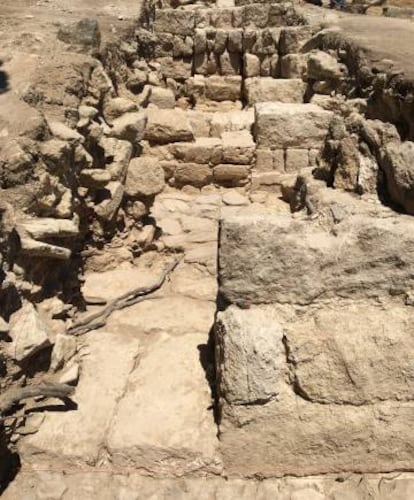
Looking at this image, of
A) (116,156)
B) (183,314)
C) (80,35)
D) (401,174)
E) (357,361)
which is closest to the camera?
(357,361)

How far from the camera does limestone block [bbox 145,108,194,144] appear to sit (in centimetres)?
695

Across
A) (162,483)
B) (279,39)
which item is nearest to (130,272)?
(162,483)

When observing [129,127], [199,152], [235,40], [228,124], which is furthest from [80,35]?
[235,40]

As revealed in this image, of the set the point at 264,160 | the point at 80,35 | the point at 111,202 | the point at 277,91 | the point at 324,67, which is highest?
the point at 80,35

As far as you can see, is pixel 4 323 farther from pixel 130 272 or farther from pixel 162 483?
pixel 130 272

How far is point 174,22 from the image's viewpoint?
9.71 meters

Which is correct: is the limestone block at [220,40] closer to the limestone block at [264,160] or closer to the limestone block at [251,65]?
the limestone block at [251,65]

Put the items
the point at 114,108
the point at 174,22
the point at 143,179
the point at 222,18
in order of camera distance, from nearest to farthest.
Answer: the point at 143,179 < the point at 114,108 < the point at 174,22 < the point at 222,18

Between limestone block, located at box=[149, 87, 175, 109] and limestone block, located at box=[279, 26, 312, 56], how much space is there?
2455 mm

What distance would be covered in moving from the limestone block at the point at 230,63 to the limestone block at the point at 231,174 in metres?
3.70

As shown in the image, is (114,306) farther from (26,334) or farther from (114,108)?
(114,108)

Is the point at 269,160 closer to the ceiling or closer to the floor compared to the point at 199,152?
closer to the floor

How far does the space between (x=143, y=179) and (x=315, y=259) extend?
279cm

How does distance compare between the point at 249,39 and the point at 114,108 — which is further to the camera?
the point at 249,39
